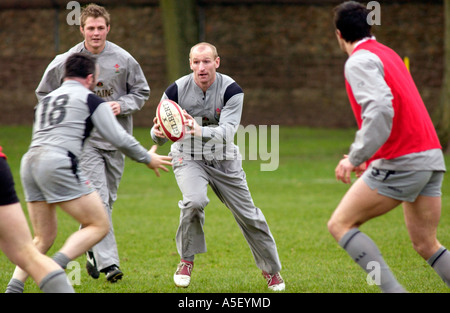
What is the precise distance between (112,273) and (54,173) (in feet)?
6.45

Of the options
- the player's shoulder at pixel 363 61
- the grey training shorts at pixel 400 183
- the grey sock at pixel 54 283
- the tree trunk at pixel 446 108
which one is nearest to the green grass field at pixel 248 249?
the grey training shorts at pixel 400 183

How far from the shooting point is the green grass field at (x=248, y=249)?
6.63 meters

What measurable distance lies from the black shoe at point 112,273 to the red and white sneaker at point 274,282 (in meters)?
1.44

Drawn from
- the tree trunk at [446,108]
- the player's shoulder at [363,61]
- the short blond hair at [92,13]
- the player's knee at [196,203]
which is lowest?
the tree trunk at [446,108]

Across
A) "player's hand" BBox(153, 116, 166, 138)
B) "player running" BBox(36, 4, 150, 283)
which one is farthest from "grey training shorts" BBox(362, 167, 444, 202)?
"player running" BBox(36, 4, 150, 283)

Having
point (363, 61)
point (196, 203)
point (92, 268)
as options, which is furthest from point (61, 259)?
point (363, 61)

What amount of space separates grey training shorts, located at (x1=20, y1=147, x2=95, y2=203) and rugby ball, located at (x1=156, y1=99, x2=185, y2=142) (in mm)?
1114

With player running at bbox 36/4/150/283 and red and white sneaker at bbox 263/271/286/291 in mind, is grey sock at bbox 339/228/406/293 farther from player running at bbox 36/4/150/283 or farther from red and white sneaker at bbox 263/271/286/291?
player running at bbox 36/4/150/283

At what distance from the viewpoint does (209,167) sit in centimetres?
654

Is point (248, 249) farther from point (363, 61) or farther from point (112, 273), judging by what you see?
point (363, 61)

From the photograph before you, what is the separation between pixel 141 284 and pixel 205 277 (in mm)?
696

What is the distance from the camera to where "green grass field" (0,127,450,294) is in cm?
663

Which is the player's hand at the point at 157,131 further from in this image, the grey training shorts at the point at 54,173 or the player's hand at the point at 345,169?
the player's hand at the point at 345,169
